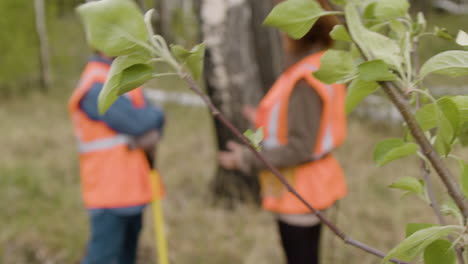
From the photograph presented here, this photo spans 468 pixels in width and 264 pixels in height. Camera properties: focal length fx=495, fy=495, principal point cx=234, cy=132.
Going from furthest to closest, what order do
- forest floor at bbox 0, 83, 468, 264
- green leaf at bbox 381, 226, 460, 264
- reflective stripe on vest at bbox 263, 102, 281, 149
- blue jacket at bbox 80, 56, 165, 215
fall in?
forest floor at bbox 0, 83, 468, 264, blue jacket at bbox 80, 56, 165, 215, reflective stripe on vest at bbox 263, 102, 281, 149, green leaf at bbox 381, 226, 460, 264

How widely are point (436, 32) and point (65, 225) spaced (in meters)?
3.12

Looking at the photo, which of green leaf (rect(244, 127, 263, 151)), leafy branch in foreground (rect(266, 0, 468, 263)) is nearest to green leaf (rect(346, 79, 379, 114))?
leafy branch in foreground (rect(266, 0, 468, 263))

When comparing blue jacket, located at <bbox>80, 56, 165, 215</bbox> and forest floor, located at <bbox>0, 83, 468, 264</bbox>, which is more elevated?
blue jacket, located at <bbox>80, 56, 165, 215</bbox>

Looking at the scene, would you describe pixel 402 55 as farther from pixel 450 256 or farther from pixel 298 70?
pixel 298 70

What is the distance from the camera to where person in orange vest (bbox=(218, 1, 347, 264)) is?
1688mm

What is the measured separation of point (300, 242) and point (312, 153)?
0.35 m

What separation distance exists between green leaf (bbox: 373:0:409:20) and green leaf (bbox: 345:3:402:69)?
0.04 m

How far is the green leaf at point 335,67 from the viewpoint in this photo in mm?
455

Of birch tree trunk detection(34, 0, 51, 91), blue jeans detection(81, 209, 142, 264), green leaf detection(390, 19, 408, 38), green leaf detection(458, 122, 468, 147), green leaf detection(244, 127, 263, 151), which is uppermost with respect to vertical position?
green leaf detection(390, 19, 408, 38)

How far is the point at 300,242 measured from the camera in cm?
186

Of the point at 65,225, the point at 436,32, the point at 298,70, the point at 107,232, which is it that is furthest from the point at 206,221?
the point at 436,32

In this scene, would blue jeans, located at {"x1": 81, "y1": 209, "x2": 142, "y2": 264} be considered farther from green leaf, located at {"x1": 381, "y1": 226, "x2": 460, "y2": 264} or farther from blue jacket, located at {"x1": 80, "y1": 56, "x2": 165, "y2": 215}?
green leaf, located at {"x1": 381, "y1": 226, "x2": 460, "y2": 264}

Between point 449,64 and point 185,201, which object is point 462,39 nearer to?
point 449,64

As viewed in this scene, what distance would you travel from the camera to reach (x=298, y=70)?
66.2 inches
